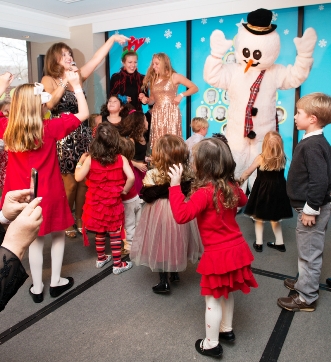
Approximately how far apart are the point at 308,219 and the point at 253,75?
1.99 meters

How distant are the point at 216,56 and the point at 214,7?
103cm

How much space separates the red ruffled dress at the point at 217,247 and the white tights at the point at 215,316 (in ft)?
0.19

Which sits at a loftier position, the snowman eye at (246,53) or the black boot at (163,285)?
the snowman eye at (246,53)

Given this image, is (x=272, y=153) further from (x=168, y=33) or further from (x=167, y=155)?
(x=168, y=33)

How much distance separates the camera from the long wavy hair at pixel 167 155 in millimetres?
2311

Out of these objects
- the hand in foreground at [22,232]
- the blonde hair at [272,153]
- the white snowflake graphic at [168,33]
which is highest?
the white snowflake graphic at [168,33]

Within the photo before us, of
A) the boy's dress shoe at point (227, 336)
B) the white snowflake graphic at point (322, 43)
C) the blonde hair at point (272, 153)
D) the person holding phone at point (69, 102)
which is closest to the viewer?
the boy's dress shoe at point (227, 336)

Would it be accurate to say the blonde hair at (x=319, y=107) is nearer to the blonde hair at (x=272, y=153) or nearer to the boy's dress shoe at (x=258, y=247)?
the blonde hair at (x=272, y=153)

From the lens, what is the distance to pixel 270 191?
3.13m

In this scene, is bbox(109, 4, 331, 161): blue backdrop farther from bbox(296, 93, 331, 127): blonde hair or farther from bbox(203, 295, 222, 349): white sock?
bbox(203, 295, 222, 349): white sock

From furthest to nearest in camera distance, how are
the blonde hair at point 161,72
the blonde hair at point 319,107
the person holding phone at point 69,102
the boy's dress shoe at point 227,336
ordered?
1. the blonde hair at point 161,72
2. the person holding phone at point 69,102
3. the blonde hair at point 319,107
4. the boy's dress shoe at point 227,336

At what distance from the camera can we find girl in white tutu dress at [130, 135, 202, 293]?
2338mm

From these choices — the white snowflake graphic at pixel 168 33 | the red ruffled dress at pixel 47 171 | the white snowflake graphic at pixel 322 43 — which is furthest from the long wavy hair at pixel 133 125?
the white snowflake graphic at pixel 322 43

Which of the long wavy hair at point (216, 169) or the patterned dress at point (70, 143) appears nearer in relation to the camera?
the long wavy hair at point (216, 169)
